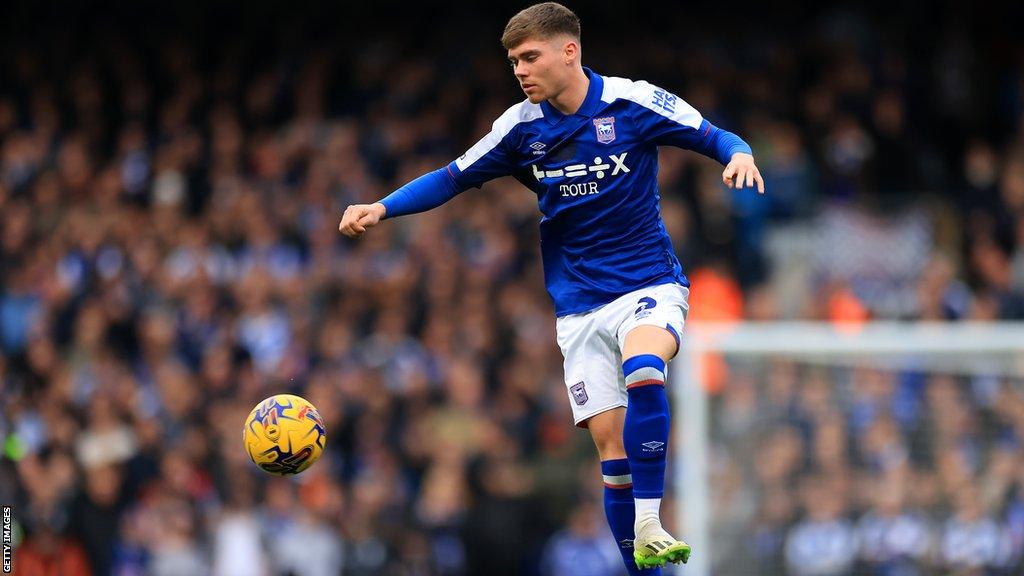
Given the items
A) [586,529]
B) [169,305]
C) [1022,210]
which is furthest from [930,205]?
[169,305]

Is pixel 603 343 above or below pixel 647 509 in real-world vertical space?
above

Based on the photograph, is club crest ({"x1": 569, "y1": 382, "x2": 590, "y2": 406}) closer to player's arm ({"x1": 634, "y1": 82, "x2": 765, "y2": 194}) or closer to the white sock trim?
the white sock trim

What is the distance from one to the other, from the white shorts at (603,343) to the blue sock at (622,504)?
10.7 inches

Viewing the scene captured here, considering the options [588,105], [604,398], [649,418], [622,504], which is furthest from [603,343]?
[588,105]

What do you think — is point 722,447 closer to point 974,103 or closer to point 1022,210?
point 1022,210

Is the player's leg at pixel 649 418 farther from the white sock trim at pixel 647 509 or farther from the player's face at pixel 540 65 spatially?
the player's face at pixel 540 65

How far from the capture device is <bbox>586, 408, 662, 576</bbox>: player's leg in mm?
7848

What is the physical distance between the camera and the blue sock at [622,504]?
7.88m

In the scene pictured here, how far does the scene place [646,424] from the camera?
743cm

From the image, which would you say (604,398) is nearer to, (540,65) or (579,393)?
(579,393)

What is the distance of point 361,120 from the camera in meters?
18.5

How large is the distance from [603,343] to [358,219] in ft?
4.40

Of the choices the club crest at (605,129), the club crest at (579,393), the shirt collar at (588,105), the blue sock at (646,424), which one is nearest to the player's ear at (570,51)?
the shirt collar at (588,105)

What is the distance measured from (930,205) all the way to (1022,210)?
1057 millimetres
